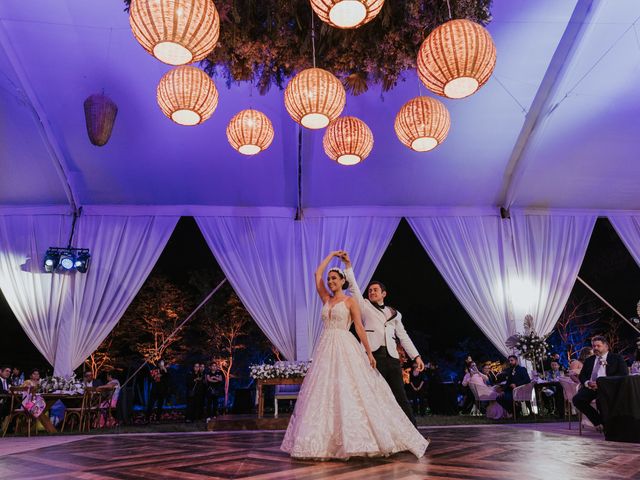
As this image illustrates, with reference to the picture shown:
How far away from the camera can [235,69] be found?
15.0ft

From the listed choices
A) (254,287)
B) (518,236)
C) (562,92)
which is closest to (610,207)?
(518,236)

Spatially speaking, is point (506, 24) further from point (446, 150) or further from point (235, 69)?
point (235, 69)

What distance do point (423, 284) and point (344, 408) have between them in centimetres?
1733

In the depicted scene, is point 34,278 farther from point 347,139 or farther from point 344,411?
point 344,411

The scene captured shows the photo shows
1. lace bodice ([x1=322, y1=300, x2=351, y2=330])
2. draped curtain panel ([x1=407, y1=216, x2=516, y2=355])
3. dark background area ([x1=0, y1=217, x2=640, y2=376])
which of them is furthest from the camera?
dark background area ([x1=0, y1=217, x2=640, y2=376])

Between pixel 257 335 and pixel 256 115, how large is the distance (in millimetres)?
14466

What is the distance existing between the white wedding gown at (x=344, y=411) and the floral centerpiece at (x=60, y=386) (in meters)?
5.12

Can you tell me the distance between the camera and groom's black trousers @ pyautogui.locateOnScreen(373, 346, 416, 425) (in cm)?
394

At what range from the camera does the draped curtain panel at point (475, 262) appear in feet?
28.1

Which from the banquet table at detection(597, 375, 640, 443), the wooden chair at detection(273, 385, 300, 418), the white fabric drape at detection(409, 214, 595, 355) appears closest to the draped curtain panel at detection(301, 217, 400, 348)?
the white fabric drape at detection(409, 214, 595, 355)

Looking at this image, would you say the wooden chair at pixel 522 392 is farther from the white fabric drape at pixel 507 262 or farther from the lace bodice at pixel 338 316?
the lace bodice at pixel 338 316

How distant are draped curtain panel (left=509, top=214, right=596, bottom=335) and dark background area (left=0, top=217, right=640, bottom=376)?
23.6ft

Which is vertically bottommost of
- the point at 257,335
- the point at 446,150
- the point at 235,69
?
the point at 257,335

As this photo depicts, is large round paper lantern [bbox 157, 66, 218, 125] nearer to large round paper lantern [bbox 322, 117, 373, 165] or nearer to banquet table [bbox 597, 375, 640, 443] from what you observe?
large round paper lantern [bbox 322, 117, 373, 165]
